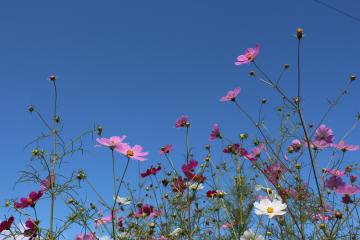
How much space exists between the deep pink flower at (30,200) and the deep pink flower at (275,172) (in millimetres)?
886

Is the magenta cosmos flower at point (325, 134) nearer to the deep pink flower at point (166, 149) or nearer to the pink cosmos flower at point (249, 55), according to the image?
the pink cosmos flower at point (249, 55)

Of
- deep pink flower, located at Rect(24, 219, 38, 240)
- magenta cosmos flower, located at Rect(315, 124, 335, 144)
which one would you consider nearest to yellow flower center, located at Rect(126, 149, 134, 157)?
deep pink flower, located at Rect(24, 219, 38, 240)

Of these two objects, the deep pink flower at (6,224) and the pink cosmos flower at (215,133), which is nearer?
the deep pink flower at (6,224)

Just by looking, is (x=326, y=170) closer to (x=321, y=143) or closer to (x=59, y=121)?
(x=321, y=143)

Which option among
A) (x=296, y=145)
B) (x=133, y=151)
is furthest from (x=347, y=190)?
(x=133, y=151)

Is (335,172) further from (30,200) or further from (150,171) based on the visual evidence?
(30,200)

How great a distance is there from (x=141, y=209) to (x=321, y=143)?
967 millimetres

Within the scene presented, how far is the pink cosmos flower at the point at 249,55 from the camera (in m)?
1.80

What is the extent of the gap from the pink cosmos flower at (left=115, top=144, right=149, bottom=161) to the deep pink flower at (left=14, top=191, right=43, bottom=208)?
0.35 metres

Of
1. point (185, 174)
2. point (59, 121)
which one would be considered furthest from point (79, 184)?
point (185, 174)

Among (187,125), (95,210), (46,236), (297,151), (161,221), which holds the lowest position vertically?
(46,236)

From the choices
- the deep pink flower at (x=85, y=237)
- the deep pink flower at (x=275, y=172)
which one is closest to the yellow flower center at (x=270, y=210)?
the deep pink flower at (x=275, y=172)

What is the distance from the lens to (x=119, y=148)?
5.05 ft

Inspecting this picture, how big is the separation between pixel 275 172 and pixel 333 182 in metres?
0.27
